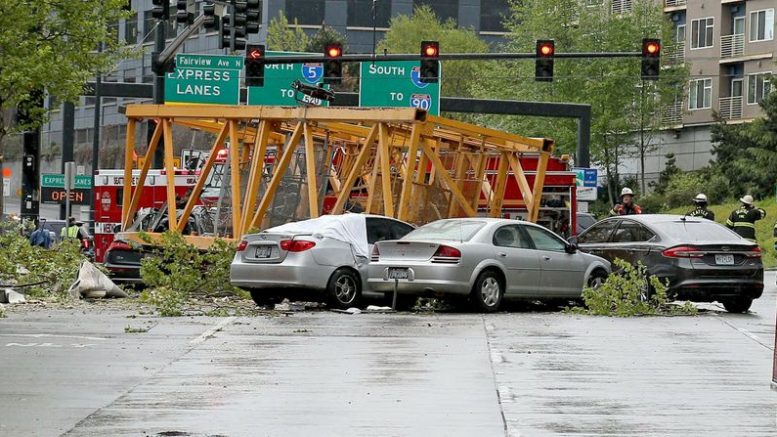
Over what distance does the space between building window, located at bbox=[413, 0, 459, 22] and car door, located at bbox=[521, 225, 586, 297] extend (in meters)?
70.3

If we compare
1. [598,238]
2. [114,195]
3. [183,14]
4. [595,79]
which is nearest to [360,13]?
[595,79]

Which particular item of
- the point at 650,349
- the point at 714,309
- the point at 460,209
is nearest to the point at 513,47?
the point at 460,209

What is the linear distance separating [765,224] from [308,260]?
35753 mm

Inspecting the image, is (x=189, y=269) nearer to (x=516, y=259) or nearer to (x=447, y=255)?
(x=447, y=255)

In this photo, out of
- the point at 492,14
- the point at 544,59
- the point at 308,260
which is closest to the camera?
the point at 308,260

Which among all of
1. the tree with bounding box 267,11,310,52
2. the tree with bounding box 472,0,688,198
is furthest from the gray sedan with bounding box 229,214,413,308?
the tree with bounding box 267,11,310,52

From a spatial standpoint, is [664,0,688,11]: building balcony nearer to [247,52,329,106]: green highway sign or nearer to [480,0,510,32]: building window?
[480,0,510,32]: building window

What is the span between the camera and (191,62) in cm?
3991

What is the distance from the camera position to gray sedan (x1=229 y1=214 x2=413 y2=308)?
73.5 feet

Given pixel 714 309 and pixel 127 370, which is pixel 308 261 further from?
pixel 127 370

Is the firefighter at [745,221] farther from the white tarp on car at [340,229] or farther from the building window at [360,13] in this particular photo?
the building window at [360,13]

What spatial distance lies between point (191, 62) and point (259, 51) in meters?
5.14

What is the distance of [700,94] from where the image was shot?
75438 millimetres

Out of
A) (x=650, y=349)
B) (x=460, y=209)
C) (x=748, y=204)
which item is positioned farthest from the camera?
(x=460, y=209)
